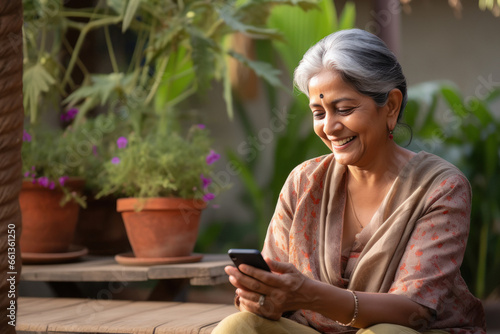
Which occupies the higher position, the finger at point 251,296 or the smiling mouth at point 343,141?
the smiling mouth at point 343,141

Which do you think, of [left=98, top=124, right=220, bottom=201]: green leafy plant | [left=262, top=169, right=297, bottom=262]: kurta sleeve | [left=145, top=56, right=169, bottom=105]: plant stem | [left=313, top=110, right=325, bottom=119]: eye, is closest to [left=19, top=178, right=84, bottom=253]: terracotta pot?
[left=98, top=124, right=220, bottom=201]: green leafy plant

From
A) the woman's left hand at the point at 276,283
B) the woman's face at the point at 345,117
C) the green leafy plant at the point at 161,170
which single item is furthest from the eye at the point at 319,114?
the green leafy plant at the point at 161,170

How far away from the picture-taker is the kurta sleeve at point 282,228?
1.94 meters

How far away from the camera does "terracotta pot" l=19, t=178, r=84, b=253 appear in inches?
117

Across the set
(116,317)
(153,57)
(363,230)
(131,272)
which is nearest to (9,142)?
(363,230)

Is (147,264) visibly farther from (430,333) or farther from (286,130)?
(286,130)

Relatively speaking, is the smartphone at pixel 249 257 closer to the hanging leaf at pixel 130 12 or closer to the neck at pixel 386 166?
the neck at pixel 386 166

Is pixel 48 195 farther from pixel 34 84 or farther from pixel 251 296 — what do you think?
pixel 251 296

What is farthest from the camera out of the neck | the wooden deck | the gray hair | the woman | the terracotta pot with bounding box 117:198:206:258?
the terracotta pot with bounding box 117:198:206:258

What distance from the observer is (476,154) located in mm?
4070

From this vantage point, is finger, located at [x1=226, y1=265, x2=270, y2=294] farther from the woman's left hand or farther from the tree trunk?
the tree trunk

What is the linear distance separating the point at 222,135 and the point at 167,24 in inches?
82.2

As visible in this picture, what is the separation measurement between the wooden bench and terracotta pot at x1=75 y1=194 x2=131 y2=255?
27.7 inches

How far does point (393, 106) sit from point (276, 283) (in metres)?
0.61
